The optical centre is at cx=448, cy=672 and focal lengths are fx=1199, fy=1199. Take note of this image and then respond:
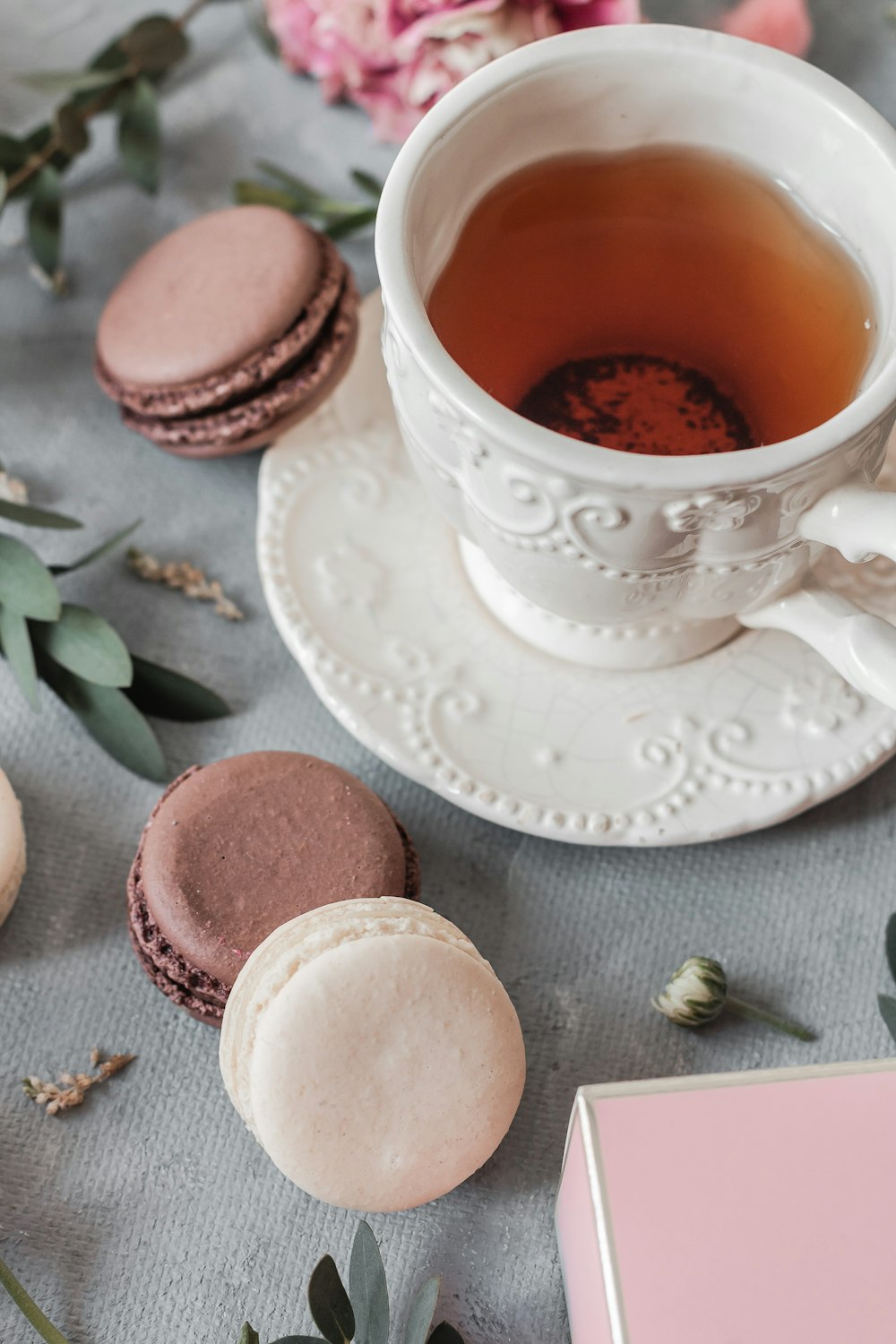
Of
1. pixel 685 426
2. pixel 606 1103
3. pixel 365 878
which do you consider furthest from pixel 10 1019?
pixel 685 426

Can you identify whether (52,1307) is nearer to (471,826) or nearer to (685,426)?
(471,826)

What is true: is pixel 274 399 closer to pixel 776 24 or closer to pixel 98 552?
pixel 98 552

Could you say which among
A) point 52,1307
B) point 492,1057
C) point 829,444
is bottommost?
point 52,1307

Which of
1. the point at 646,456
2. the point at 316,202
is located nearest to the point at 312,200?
the point at 316,202

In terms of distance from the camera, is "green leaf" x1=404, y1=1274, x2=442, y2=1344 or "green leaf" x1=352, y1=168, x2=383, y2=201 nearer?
"green leaf" x1=404, y1=1274, x2=442, y2=1344

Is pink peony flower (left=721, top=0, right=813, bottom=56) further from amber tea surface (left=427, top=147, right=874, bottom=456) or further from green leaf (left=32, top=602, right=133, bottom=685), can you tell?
→ green leaf (left=32, top=602, right=133, bottom=685)

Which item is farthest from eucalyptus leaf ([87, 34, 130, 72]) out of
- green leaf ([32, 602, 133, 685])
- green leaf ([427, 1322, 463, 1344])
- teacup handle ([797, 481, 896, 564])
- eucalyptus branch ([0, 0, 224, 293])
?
green leaf ([427, 1322, 463, 1344])

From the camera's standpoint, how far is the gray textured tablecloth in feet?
1.98

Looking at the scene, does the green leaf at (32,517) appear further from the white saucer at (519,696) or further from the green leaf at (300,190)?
the green leaf at (300,190)

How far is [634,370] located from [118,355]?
0.32 meters

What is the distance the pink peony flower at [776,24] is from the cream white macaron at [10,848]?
2.52ft

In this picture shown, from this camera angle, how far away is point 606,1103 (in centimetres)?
53

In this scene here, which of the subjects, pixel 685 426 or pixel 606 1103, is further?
pixel 685 426

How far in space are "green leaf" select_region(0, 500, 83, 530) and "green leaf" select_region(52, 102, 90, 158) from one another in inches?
12.2
